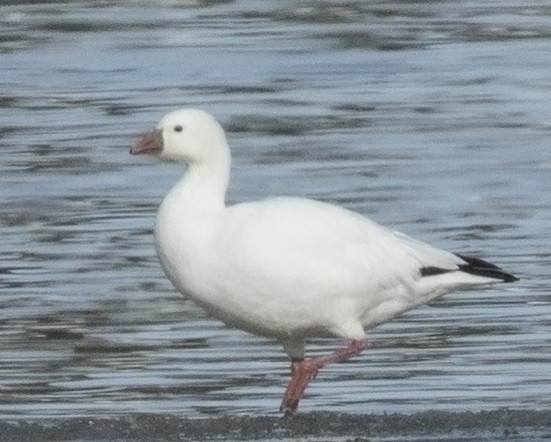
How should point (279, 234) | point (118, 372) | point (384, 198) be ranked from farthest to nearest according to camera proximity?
point (384, 198)
point (118, 372)
point (279, 234)

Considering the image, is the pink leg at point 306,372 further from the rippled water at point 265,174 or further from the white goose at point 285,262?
the rippled water at point 265,174

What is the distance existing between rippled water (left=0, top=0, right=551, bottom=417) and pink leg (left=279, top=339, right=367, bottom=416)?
209mm

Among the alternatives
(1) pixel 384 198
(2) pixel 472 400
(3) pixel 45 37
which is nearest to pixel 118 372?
(2) pixel 472 400

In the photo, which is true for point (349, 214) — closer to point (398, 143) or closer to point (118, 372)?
point (118, 372)

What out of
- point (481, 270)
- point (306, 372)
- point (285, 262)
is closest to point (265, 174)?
point (481, 270)

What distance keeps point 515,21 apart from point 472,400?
12.1 meters

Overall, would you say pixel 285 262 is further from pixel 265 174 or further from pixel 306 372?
pixel 265 174

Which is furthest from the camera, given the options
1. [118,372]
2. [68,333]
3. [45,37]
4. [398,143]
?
[45,37]

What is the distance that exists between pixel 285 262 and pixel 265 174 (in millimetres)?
5903

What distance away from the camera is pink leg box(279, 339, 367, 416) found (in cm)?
916

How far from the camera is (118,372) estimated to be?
9.91 metres

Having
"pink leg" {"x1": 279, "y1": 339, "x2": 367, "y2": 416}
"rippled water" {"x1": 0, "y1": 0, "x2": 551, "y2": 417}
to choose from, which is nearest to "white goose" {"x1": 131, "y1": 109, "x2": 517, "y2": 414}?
"pink leg" {"x1": 279, "y1": 339, "x2": 367, "y2": 416}

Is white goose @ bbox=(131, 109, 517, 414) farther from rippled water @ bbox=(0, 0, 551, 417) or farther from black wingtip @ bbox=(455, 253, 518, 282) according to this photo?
rippled water @ bbox=(0, 0, 551, 417)

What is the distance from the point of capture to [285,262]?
8930 millimetres
